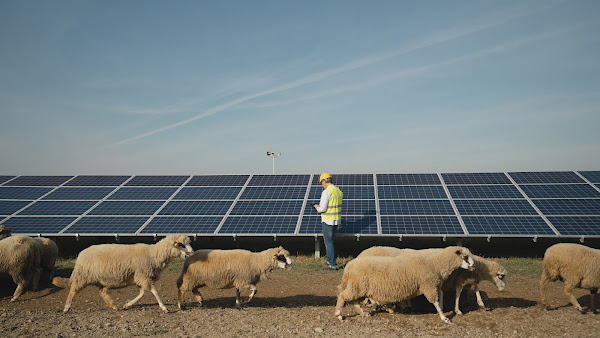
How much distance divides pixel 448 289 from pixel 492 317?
1041 mm

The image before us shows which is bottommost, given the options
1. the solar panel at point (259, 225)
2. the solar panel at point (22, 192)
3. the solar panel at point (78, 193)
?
the solar panel at point (259, 225)

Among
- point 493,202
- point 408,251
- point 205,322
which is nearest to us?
point 205,322

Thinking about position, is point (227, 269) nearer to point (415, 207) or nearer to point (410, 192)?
point (415, 207)

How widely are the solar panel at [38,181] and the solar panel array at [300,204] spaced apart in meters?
0.06

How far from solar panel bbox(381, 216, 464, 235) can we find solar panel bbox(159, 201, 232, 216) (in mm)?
6279

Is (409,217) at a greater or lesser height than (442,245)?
greater

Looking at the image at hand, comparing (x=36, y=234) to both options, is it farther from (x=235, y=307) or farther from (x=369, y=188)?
(x=369, y=188)

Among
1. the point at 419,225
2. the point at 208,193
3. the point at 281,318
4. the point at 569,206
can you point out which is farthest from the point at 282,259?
the point at 569,206

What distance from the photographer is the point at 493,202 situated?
1673 centimetres

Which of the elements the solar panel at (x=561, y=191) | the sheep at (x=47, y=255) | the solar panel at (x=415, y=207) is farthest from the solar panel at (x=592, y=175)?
the sheep at (x=47, y=255)

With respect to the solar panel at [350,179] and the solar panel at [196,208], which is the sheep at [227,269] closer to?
the solar panel at [196,208]

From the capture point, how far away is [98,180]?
21.2 metres

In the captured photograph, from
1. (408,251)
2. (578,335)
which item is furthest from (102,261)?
(578,335)

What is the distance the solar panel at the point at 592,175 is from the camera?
1836 cm
